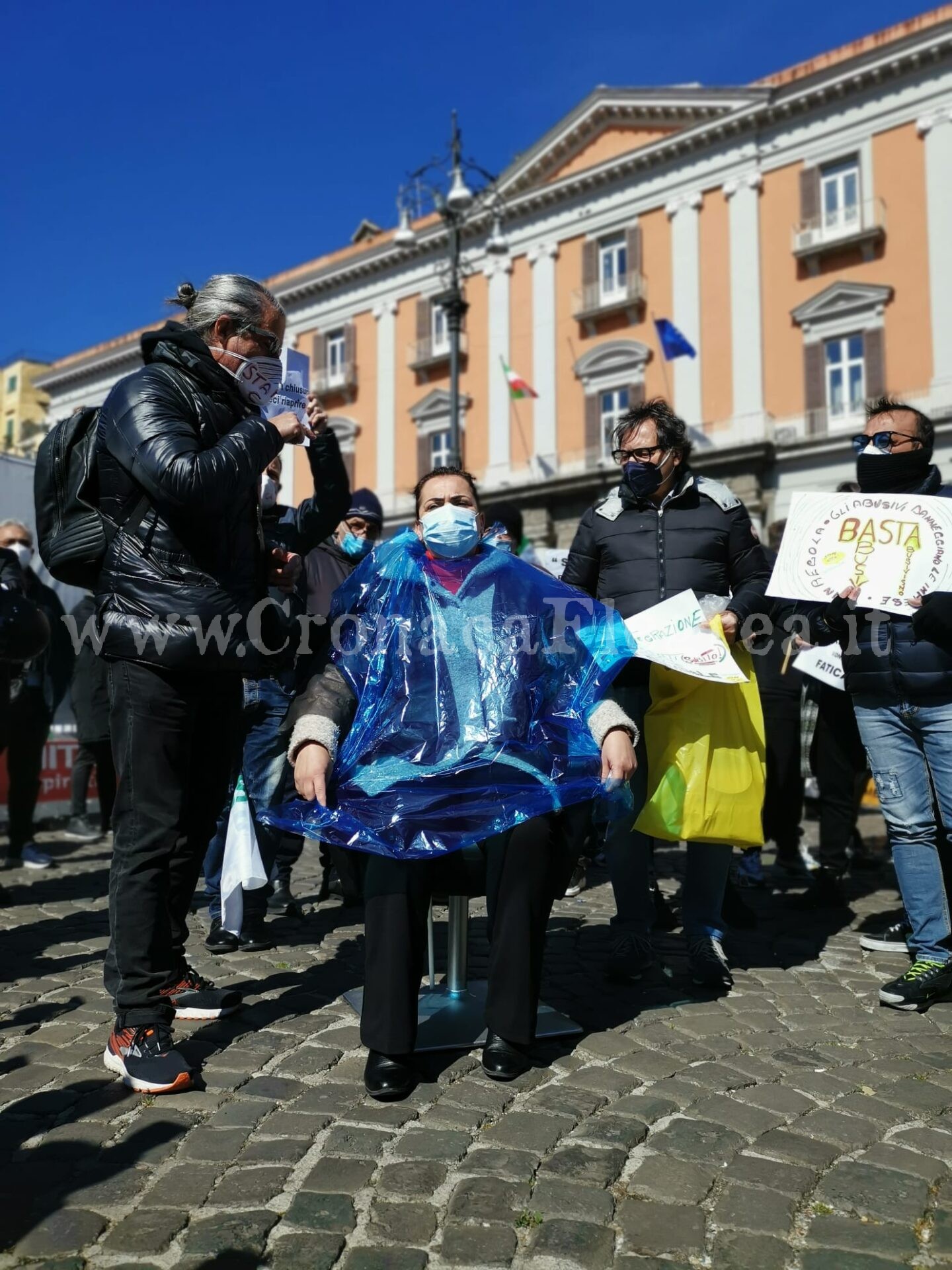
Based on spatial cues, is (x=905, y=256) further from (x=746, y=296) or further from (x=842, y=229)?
(x=746, y=296)

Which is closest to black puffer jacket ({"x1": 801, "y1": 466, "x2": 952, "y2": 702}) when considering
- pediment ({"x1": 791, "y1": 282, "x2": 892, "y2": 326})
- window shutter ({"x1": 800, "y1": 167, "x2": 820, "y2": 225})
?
pediment ({"x1": 791, "y1": 282, "x2": 892, "y2": 326})

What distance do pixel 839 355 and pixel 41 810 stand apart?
781 inches

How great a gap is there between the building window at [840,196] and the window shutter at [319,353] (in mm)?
15345

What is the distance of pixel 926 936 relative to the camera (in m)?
3.73

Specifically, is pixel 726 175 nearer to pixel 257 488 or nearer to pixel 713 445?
pixel 713 445

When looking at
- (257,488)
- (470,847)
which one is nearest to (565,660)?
(470,847)

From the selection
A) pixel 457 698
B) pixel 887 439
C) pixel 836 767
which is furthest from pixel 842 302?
pixel 457 698

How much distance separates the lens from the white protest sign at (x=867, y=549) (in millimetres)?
3713

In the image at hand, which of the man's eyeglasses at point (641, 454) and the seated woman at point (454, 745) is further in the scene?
the man's eyeglasses at point (641, 454)

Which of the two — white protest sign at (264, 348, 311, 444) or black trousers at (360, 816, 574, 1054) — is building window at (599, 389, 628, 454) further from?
black trousers at (360, 816, 574, 1054)

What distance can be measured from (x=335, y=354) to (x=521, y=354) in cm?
743

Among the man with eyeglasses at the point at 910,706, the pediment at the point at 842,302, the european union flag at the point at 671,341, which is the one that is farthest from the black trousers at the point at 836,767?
the pediment at the point at 842,302

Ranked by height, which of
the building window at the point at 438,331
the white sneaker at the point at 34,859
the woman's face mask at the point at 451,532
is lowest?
the white sneaker at the point at 34,859

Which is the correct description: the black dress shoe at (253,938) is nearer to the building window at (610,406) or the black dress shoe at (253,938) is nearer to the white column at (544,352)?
the building window at (610,406)
